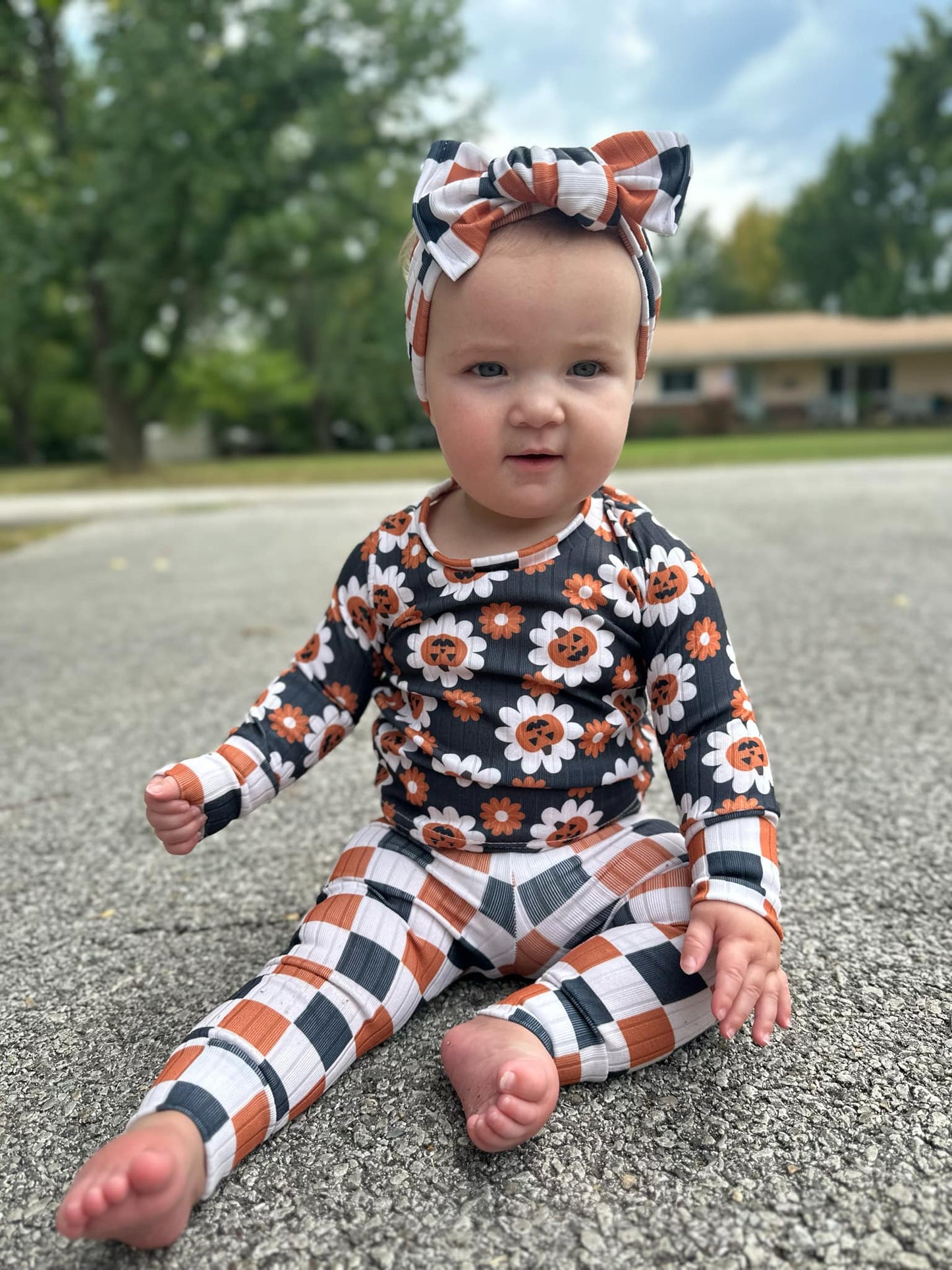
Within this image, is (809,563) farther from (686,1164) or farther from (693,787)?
(686,1164)

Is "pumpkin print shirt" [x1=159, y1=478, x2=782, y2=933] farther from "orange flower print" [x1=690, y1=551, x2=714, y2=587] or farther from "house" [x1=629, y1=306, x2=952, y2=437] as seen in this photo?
"house" [x1=629, y1=306, x2=952, y2=437]

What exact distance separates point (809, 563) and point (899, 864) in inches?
136

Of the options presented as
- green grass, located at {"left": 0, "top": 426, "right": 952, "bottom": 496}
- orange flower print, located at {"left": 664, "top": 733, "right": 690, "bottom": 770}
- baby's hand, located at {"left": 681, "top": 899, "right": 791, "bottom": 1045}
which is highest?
orange flower print, located at {"left": 664, "top": 733, "right": 690, "bottom": 770}

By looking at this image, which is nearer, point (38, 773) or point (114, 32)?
point (38, 773)

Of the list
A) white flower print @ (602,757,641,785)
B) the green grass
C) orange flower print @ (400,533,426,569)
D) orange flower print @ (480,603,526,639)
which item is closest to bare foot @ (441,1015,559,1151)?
white flower print @ (602,757,641,785)

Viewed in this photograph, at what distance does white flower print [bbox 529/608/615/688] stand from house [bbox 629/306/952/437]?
2351 cm

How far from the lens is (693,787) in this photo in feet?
4.27

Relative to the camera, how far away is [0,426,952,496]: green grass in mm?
15102

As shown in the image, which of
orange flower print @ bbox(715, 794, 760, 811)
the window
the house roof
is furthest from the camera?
the window

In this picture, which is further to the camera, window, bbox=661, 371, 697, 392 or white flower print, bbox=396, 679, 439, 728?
window, bbox=661, 371, 697, 392

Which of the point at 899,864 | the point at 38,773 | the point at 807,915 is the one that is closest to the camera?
the point at 807,915

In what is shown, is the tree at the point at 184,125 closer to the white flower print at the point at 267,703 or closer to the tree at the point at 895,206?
the white flower print at the point at 267,703

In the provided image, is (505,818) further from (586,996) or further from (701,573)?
(701,573)

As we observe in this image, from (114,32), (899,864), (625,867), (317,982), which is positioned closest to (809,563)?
(899,864)
